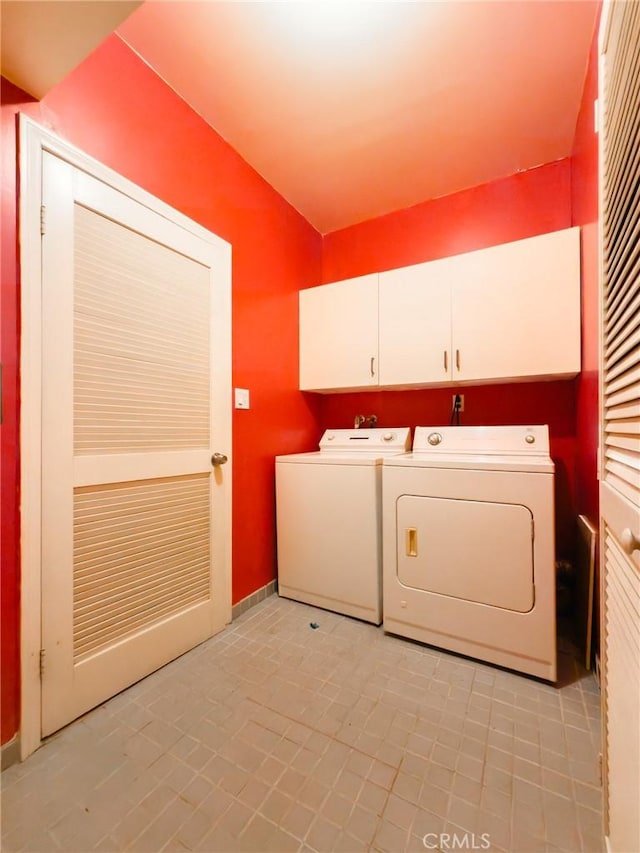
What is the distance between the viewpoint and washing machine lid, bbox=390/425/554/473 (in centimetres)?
155

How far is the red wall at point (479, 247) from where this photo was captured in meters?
2.02

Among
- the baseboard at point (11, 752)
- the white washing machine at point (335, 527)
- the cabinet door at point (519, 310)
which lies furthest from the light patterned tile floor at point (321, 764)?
the cabinet door at point (519, 310)

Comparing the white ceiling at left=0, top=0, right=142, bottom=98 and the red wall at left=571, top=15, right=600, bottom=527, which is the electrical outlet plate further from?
the red wall at left=571, top=15, right=600, bottom=527

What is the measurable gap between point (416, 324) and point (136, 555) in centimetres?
188

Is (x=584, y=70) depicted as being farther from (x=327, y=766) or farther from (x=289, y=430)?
(x=327, y=766)

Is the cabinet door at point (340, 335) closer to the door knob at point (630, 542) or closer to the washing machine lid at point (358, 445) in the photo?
the washing machine lid at point (358, 445)

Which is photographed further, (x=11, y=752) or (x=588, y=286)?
(x=588, y=286)

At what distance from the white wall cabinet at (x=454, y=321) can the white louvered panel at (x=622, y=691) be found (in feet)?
4.12

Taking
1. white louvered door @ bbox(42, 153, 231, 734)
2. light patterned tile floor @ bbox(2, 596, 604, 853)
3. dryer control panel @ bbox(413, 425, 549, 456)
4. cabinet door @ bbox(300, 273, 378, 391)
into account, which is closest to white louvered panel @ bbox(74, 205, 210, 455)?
white louvered door @ bbox(42, 153, 231, 734)

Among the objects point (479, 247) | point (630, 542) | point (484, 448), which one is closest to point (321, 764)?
point (630, 542)

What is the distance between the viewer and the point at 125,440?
4.59ft

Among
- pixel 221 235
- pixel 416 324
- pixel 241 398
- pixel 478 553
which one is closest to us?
pixel 478 553

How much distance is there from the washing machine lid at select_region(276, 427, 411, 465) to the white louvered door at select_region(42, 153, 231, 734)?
0.55 m

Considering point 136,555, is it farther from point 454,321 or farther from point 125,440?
point 454,321
